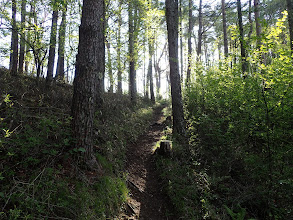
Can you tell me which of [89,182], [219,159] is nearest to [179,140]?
[219,159]

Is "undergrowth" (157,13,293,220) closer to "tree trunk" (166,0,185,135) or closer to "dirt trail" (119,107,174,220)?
"dirt trail" (119,107,174,220)

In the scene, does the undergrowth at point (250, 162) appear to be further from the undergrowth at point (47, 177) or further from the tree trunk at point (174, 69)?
the undergrowth at point (47, 177)

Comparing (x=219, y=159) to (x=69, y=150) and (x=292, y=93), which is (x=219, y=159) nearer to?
(x=292, y=93)

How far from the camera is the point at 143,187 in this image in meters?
4.77

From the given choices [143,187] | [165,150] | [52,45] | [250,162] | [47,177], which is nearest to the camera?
[47,177]

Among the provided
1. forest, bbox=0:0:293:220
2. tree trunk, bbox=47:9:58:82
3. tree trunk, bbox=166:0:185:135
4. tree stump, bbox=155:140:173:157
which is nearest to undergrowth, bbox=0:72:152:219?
forest, bbox=0:0:293:220

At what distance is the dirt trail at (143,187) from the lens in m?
3.82

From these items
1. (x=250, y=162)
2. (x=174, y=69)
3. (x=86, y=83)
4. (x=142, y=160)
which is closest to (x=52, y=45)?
(x=86, y=83)

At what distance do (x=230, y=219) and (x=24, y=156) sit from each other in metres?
3.94

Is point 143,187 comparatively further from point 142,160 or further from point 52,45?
point 52,45

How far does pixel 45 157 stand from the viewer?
3301 millimetres

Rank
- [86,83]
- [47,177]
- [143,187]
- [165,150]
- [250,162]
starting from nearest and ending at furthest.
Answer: [47,177] → [250,162] → [86,83] → [143,187] → [165,150]

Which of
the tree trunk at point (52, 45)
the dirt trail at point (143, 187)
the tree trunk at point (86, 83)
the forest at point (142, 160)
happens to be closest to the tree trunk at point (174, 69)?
the forest at point (142, 160)

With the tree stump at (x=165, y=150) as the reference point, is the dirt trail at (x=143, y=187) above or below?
below
